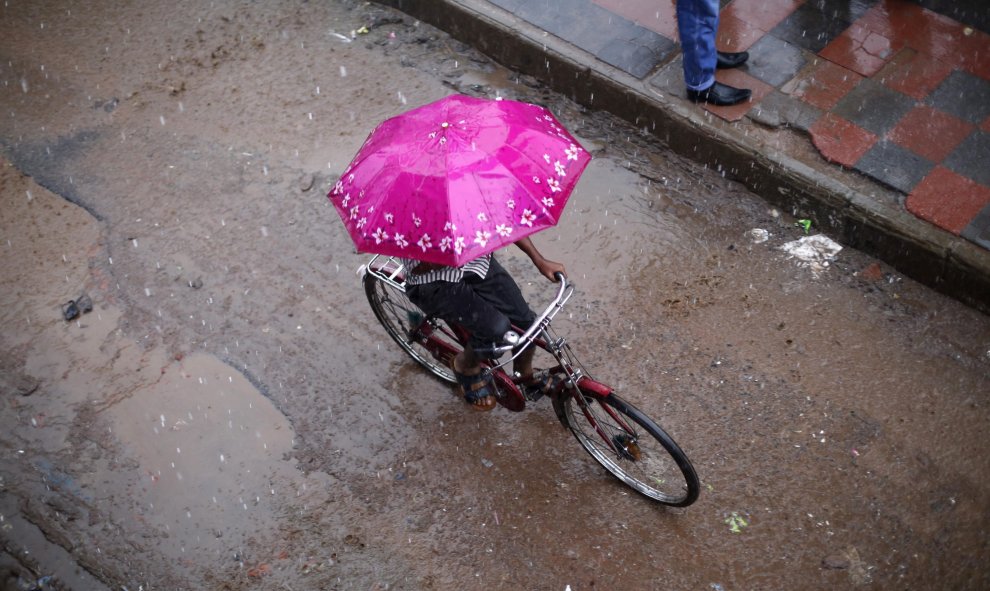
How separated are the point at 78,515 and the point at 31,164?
9.18ft

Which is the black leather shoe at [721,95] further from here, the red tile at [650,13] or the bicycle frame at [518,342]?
the bicycle frame at [518,342]

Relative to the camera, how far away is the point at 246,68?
641 centimetres

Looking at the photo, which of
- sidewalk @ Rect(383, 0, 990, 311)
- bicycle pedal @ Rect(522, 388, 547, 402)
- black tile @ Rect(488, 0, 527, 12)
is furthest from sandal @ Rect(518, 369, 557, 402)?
black tile @ Rect(488, 0, 527, 12)

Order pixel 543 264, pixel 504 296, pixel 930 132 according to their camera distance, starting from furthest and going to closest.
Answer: pixel 930 132, pixel 504 296, pixel 543 264

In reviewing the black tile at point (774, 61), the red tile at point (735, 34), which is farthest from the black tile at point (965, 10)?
the red tile at point (735, 34)

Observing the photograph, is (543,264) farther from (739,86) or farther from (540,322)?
(739,86)

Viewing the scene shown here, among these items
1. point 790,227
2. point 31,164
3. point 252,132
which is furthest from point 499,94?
point 31,164

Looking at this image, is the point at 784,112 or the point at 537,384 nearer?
the point at 537,384

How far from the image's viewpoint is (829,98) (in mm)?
5371

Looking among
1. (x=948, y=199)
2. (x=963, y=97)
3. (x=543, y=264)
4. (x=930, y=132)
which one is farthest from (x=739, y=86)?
(x=543, y=264)

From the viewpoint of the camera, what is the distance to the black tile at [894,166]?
4902mm

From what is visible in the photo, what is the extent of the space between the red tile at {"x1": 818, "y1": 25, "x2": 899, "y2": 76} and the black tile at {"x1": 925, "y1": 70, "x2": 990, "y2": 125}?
0.41 metres

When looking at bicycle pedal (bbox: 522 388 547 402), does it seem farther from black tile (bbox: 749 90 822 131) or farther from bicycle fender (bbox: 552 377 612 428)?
black tile (bbox: 749 90 822 131)

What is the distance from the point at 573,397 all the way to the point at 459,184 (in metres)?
1.24
